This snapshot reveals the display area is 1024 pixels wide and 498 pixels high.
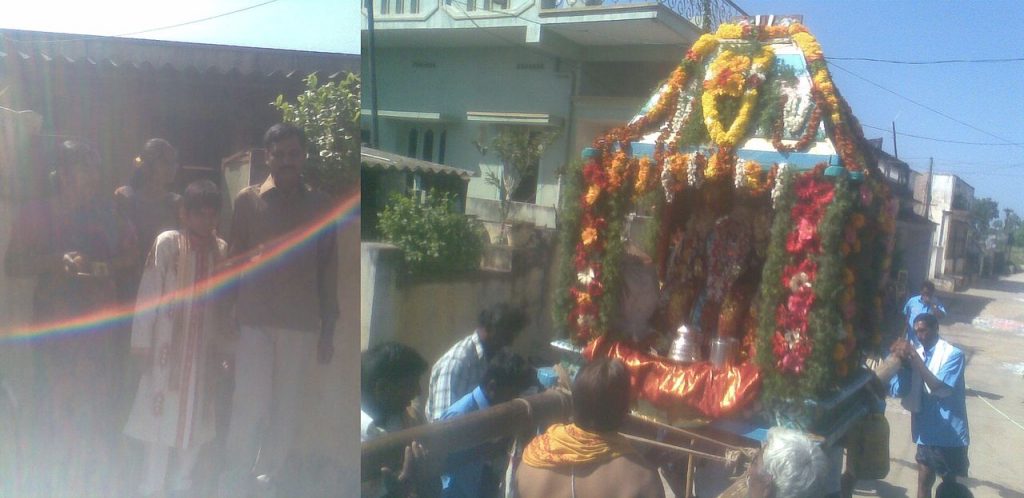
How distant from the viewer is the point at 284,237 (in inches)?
50.5

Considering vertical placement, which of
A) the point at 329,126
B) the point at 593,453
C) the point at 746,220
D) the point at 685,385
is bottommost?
the point at 593,453

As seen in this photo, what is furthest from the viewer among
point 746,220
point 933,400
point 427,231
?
point 746,220

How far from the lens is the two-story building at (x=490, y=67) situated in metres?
1.27

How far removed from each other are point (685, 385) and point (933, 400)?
600 millimetres

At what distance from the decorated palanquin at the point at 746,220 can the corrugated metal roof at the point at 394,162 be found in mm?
326

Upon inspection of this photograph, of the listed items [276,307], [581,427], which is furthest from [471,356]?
[581,427]

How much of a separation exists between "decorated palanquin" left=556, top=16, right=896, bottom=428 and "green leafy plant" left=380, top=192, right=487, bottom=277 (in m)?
0.32

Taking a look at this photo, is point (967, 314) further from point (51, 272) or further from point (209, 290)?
point (51, 272)

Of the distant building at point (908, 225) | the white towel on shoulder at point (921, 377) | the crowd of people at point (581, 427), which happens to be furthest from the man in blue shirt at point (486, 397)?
the white towel on shoulder at point (921, 377)

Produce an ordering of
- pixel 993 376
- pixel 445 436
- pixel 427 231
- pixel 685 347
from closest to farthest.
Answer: pixel 427 231 → pixel 445 436 → pixel 993 376 → pixel 685 347

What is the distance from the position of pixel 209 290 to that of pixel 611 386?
889 millimetres

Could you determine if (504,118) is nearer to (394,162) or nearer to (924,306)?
(394,162)

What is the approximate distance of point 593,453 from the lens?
1.80 metres

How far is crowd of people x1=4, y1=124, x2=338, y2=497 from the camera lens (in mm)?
1248
